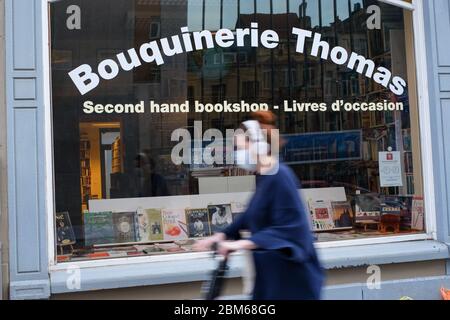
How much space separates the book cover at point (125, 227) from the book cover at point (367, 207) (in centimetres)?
255

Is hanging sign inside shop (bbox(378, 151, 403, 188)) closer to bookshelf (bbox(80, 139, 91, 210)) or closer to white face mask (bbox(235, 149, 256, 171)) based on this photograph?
bookshelf (bbox(80, 139, 91, 210))

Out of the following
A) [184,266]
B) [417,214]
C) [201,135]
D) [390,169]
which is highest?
[201,135]

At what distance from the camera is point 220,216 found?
6.16m

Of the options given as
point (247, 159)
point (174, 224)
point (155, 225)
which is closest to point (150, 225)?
point (155, 225)

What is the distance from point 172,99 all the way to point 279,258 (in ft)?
10.9

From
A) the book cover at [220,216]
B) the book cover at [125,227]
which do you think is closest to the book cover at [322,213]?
the book cover at [220,216]

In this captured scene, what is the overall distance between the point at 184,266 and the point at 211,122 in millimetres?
1597

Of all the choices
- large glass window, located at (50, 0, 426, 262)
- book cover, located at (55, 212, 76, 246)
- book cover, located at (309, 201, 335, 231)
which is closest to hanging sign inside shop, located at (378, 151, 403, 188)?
large glass window, located at (50, 0, 426, 262)

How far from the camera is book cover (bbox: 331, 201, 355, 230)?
6.47m

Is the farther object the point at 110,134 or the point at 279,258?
the point at 110,134

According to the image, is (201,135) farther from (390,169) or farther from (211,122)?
(390,169)

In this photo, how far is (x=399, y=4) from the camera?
6.18 m

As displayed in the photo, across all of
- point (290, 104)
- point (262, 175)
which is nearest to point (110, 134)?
point (290, 104)
